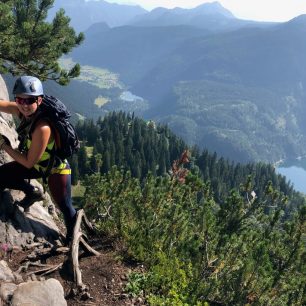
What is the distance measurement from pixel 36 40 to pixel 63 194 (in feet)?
29.1

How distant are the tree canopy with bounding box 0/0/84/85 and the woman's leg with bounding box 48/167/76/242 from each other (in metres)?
7.30

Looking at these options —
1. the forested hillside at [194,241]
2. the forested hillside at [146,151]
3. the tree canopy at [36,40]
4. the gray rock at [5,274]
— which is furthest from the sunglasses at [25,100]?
the forested hillside at [146,151]

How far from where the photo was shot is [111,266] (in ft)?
27.6

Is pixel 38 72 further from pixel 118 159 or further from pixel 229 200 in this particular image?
pixel 118 159

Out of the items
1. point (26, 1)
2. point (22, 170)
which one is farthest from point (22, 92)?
point (26, 1)

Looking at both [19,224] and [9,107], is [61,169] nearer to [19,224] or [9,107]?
[19,224]

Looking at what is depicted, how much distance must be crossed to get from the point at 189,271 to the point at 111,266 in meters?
1.60

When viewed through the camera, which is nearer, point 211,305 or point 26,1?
point 211,305

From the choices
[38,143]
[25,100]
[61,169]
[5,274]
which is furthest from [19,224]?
[25,100]

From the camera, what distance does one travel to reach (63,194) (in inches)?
342

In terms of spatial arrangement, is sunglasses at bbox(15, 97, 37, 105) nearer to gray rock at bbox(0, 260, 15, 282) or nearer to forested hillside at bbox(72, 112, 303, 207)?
gray rock at bbox(0, 260, 15, 282)

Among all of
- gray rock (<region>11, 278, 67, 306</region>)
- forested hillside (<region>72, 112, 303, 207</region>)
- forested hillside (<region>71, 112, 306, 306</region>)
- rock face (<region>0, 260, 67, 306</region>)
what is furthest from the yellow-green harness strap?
forested hillside (<region>72, 112, 303, 207</region>)

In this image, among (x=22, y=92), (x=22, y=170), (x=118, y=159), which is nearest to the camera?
(x=22, y=92)

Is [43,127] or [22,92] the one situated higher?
[22,92]
